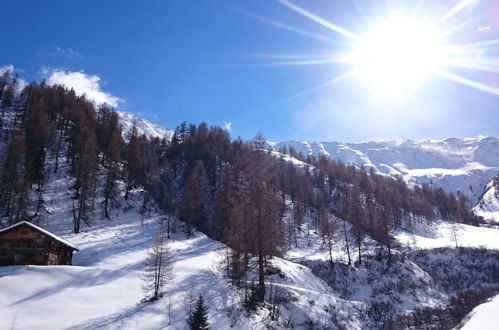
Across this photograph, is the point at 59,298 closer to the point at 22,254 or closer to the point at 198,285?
the point at 198,285

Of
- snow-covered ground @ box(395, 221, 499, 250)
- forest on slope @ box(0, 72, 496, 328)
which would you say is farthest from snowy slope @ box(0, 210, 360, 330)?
snow-covered ground @ box(395, 221, 499, 250)

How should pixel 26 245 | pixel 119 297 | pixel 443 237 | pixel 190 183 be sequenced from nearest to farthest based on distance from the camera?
pixel 119 297 → pixel 26 245 → pixel 190 183 → pixel 443 237

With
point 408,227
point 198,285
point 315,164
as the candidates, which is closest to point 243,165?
point 198,285

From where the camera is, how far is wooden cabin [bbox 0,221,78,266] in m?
39.2

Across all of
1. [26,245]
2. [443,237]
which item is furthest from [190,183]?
[443,237]

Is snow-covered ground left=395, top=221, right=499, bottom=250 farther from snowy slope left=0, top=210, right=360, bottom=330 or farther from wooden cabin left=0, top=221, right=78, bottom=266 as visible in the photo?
wooden cabin left=0, top=221, right=78, bottom=266

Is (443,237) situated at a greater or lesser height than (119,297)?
greater

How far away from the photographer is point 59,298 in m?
27.7

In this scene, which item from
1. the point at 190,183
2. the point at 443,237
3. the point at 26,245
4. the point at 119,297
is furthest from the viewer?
the point at 443,237

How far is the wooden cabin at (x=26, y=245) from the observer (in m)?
39.2

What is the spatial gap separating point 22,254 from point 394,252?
5527cm

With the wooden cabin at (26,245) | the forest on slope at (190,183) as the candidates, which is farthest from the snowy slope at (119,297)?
the wooden cabin at (26,245)

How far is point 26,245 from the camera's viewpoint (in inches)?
1564

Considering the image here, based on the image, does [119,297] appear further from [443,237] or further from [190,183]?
[443,237]
